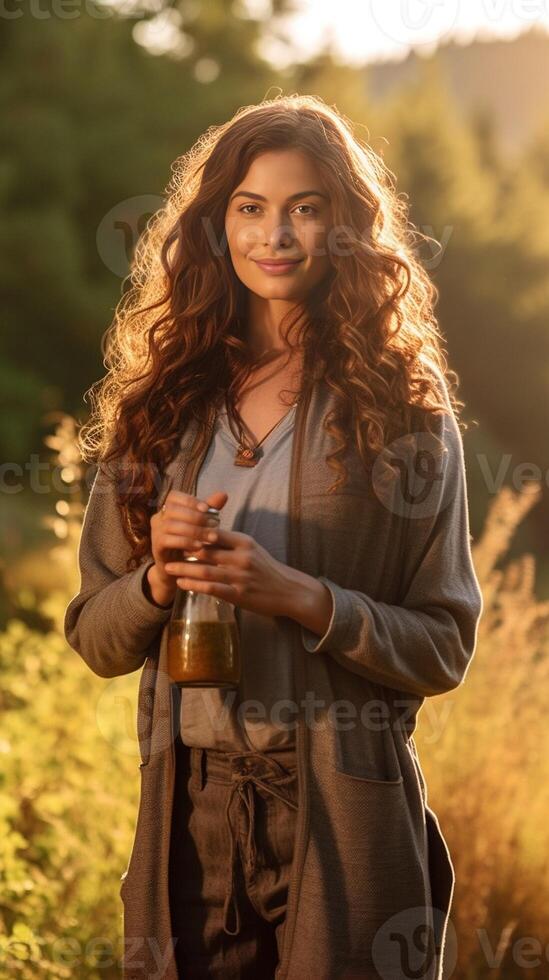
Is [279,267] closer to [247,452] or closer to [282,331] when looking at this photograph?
[282,331]

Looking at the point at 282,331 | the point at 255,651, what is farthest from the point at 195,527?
the point at 282,331

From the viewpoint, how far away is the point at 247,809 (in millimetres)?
2516

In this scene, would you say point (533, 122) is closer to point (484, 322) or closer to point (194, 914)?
point (484, 322)

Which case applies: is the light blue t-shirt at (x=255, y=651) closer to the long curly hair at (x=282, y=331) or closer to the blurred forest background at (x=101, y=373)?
the long curly hair at (x=282, y=331)

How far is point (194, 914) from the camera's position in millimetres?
2623

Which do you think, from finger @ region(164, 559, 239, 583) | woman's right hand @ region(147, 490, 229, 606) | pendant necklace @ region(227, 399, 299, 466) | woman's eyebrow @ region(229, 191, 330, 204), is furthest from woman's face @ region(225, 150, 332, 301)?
finger @ region(164, 559, 239, 583)

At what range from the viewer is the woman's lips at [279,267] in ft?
8.86

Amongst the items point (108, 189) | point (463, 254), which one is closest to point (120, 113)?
point (108, 189)

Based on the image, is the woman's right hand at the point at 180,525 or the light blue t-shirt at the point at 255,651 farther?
the light blue t-shirt at the point at 255,651

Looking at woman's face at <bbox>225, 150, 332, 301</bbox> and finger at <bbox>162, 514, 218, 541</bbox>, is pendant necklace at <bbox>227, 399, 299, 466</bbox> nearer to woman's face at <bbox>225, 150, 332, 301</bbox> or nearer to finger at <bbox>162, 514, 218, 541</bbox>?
woman's face at <bbox>225, 150, 332, 301</bbox>

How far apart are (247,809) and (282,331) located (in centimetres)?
→ 90

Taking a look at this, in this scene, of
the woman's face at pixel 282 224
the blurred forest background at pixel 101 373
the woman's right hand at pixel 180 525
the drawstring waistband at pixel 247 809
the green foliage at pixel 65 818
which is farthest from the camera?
the blurred forest background at pixel 101 373

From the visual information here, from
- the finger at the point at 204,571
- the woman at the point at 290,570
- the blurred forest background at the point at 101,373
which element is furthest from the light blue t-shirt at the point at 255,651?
the blurred forest background at the point at 101,373

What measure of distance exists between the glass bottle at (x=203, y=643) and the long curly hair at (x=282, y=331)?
0.30 meters
